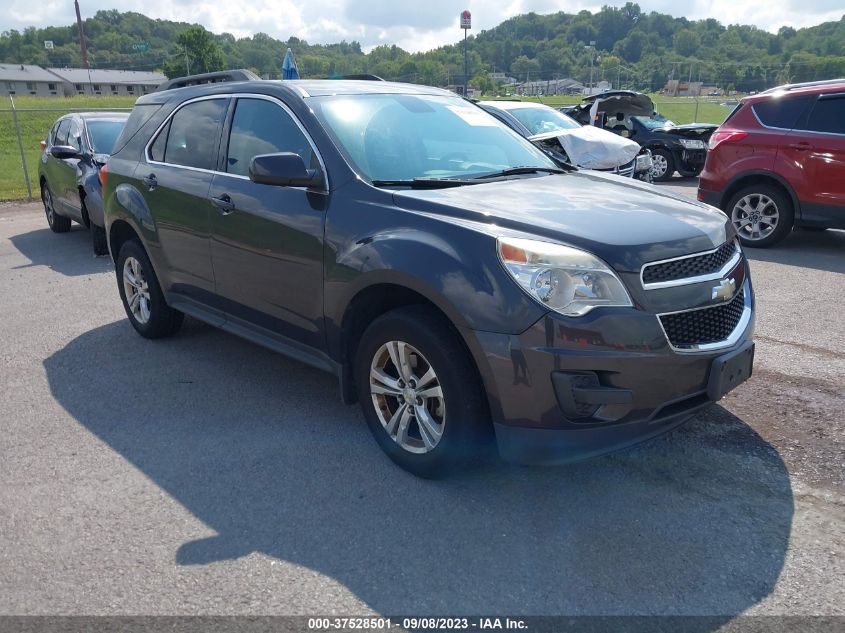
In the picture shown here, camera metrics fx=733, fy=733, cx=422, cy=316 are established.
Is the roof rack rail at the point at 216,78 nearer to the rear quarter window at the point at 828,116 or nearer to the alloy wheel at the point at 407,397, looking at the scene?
the alloy wheel at the point at 407,397

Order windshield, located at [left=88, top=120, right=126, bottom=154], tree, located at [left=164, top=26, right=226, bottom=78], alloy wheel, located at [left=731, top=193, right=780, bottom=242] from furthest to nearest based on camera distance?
tree, located at [left=164, top=26, right=226, bottom=78] < windshield, located at [left=88, top=120, right=126, bottom=154] < alloy wheel, located at [left=731, top=193, right=780, bottom=242]

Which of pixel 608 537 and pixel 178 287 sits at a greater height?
pixel 178 287

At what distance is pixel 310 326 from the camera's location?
4.00 metres

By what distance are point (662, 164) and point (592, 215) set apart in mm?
13590

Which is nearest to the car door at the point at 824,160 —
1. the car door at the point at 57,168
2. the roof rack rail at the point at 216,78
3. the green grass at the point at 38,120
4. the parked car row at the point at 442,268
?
the parked car row at the point at 442,268

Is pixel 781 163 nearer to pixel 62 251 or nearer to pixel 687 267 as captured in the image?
pixel 687 267

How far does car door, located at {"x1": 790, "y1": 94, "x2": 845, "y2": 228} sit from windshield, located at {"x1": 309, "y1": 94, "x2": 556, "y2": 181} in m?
4.92

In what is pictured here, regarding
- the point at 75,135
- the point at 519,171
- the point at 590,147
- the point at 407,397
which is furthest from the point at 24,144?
the point at 407,397

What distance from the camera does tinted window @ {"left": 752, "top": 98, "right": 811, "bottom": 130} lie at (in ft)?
27.4

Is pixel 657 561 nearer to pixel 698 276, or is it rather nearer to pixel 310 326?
pixel 698 276

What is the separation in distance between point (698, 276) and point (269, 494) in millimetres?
2213

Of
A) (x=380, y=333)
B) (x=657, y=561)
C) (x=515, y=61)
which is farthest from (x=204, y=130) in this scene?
(x=515, y=61)

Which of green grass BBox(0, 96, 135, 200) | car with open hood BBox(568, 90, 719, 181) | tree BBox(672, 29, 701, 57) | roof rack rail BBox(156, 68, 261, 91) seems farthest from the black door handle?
tree BBox(672, 29, 701, 57)

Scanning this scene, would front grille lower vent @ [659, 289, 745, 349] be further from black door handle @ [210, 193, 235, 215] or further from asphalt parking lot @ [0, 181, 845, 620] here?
black door handle @ [210, 193, 235, 215]
